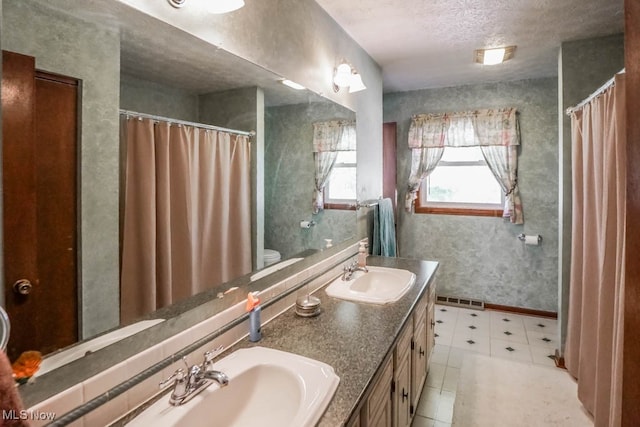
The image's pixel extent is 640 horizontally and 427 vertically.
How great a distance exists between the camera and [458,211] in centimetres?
397

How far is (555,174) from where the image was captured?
3529mm

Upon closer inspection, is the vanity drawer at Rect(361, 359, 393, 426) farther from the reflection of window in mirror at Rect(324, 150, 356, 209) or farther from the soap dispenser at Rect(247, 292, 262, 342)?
the reflection of window in mirror at Rect(324, 150, 356, 209)

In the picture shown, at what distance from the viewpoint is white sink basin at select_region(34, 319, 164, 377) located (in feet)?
2.58

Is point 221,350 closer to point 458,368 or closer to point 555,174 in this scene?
point 458,368

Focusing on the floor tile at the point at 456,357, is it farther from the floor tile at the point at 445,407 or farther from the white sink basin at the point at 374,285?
the white sink basin at the point at 374,285

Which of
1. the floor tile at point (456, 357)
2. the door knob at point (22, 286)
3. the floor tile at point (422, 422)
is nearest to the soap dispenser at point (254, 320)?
the door knob at point (22, 286)

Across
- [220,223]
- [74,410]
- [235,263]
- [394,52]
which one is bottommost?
[74,410]

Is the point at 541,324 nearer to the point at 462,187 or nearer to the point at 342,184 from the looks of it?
the point at 462,187

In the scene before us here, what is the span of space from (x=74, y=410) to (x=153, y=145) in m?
0.75

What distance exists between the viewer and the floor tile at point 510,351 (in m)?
2.88

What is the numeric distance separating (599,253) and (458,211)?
1.96 m

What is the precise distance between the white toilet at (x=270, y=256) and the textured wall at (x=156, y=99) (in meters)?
0.70

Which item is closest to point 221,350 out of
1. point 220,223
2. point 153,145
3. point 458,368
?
point 220,223

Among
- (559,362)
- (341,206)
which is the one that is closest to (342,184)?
(341,206)
